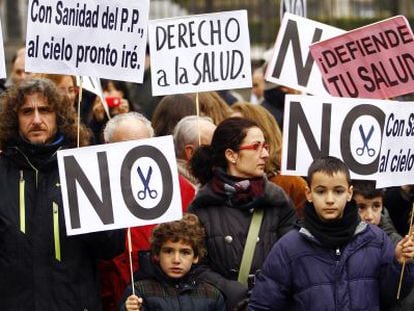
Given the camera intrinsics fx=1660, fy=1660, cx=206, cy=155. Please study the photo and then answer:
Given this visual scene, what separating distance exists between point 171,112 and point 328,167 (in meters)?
2.37

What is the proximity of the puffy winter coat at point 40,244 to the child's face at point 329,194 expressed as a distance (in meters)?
1.05

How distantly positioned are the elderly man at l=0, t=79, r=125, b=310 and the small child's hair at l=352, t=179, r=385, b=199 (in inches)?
57.7

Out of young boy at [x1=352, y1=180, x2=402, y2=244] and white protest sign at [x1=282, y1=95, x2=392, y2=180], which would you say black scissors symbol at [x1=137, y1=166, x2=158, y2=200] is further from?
young boy at [x1=352, y1=180, x2=402, y2=244]

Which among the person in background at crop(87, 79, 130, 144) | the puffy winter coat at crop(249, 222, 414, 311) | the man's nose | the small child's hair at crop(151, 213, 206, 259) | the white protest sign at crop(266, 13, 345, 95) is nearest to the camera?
the puffy winter coat at crop(249, 222, 414, 311)

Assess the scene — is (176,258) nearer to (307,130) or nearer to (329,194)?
(329,194)

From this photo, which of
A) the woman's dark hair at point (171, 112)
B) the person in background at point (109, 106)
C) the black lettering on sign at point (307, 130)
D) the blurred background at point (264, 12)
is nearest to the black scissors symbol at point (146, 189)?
the black lettering on sign at point (307, 130)

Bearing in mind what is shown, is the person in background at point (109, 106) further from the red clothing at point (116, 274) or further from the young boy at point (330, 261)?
the young boy at point (330, 261)

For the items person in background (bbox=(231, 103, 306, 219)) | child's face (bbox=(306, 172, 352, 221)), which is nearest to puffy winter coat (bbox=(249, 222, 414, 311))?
child's face (bbox=(306, 172, 352, 221))

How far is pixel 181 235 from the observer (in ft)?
27.5

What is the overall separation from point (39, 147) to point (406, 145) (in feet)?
6.65

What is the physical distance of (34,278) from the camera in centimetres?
826

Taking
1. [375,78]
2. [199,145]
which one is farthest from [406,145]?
[199,145]

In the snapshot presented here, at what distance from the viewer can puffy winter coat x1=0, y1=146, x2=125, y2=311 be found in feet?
27.1

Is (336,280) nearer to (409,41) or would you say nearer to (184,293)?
(184,293)
